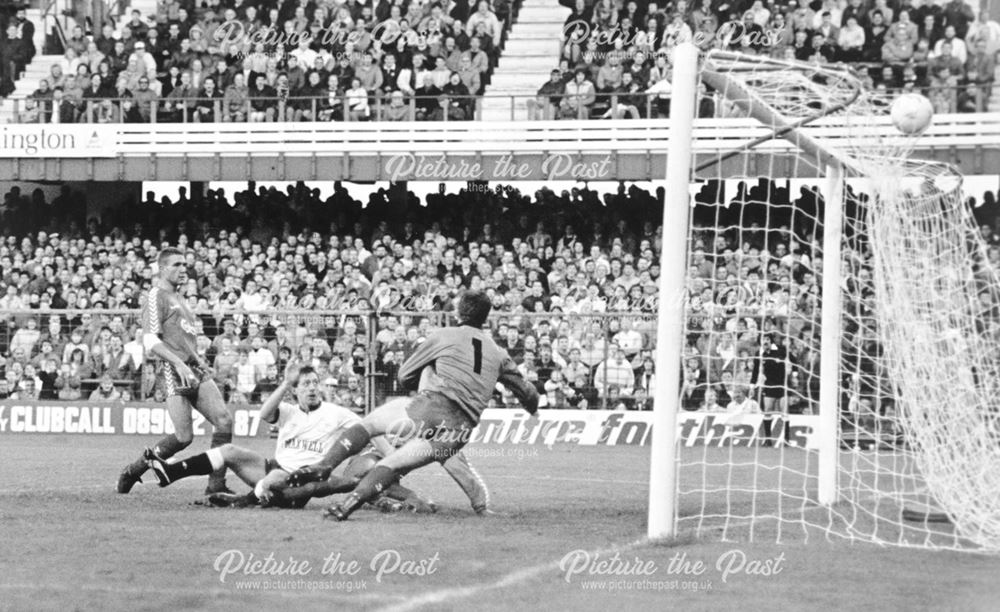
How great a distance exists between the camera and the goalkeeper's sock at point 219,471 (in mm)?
11577

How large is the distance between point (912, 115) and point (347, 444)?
4.63 m

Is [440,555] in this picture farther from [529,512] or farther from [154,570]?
[529,512]

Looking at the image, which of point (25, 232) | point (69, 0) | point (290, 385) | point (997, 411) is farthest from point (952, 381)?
point (69, 0)

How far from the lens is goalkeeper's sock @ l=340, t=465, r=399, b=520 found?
10.2 metres

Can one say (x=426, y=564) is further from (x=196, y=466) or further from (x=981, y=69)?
(x=981, y=69)

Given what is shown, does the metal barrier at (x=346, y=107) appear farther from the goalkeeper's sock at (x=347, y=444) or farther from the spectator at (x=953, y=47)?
the goalkeeper's sock at (x=347, y=444)

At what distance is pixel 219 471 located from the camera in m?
11.6

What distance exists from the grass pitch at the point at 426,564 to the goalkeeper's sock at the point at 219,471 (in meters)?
0.34

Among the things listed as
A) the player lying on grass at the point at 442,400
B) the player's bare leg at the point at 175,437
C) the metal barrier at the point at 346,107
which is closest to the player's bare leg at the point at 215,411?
the player's bare leg at the point at 175,437

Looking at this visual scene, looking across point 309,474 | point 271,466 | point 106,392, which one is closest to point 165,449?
→ point 271,466

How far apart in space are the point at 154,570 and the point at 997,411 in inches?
223

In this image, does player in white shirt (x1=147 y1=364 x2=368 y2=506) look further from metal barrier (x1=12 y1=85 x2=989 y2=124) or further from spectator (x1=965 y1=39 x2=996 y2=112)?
spectator (x1=965 y1=39 x2=996 y2=112)

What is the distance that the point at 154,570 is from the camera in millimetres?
8133
